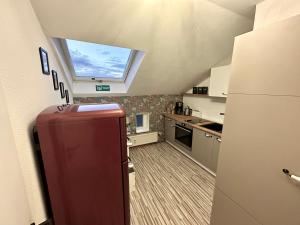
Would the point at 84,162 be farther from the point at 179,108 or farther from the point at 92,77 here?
the point at 179,108

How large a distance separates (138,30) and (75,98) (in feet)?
6.38

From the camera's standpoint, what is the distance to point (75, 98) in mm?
2768

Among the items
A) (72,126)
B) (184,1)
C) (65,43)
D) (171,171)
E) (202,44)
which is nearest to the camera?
(72,126)

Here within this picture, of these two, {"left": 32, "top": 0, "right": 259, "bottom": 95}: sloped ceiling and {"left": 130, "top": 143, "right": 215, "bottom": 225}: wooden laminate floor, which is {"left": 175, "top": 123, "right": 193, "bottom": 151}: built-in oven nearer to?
{"left": 130, "top": 143, "right": 215, "bottom": 225}: wooden laminate floor

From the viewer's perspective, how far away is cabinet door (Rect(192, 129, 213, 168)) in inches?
96.0

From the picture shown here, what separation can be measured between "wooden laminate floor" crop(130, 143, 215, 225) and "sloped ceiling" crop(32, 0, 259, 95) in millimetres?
1913

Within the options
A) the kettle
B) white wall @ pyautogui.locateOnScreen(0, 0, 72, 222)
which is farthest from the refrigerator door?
the kettle

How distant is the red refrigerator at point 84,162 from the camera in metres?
0.77

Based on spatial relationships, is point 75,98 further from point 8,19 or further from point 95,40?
point 8,19

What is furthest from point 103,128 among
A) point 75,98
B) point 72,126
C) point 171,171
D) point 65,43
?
point 75,98

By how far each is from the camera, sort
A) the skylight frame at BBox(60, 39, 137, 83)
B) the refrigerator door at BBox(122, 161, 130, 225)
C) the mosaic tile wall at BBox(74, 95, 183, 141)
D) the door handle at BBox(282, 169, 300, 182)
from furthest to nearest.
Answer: the mosaic tile wall at BBox(74, 95, 183, 141) → the skylight frame at BBox(60, 39, 137, 83) → the refrigerator door at BBox(122, 161, 130, 225) → the door handle at BBox(282, 169, 300, 182)

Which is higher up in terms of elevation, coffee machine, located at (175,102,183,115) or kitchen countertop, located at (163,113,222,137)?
coffee machine, located at (175,102,183,115)

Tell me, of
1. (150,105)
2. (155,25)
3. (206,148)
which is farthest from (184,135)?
(155,25)

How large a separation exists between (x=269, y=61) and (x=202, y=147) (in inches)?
78.1
